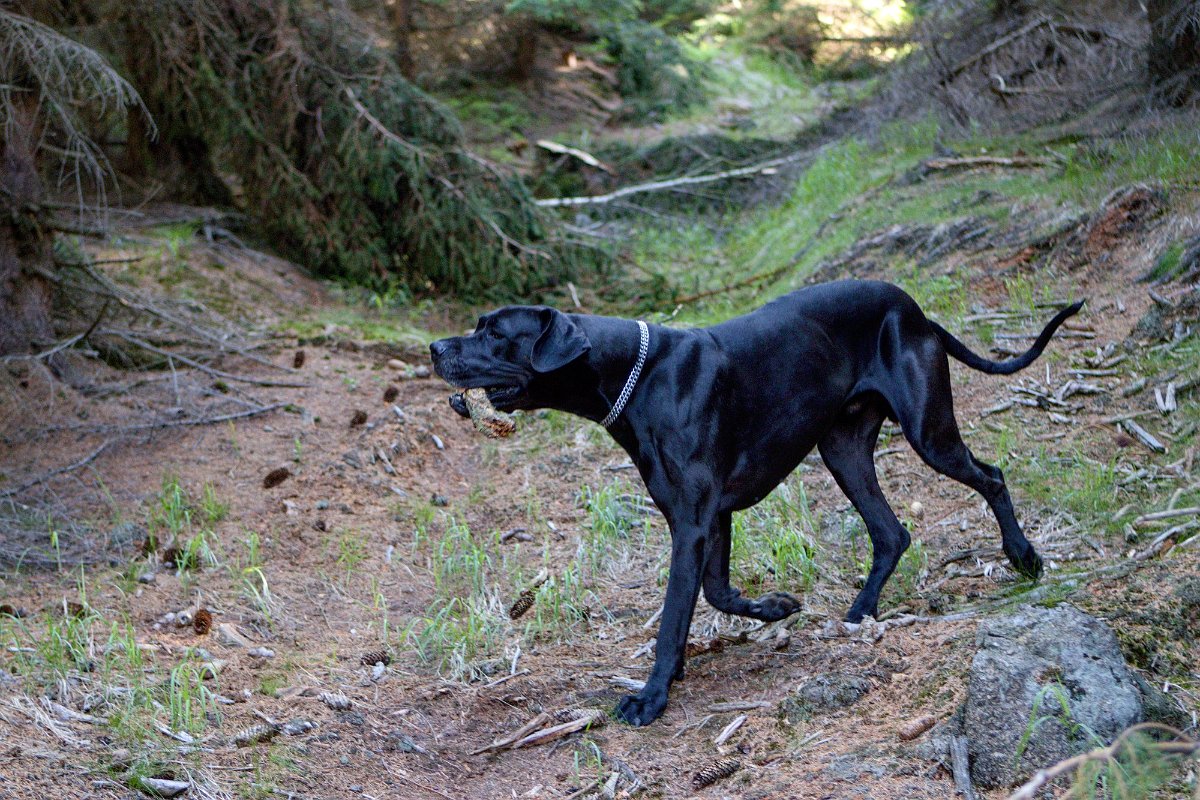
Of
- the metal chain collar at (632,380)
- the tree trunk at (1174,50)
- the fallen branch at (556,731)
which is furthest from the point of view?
the tree trunk at (1174,50)

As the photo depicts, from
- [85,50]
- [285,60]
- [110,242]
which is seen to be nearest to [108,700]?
[85,50]

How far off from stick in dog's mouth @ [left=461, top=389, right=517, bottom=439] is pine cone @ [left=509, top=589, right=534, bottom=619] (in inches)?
42.3

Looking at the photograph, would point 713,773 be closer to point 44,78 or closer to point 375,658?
point 375,658

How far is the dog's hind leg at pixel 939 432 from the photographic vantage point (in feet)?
16.7

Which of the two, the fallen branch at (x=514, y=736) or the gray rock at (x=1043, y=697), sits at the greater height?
the gray rock at (x=1043, y=697)

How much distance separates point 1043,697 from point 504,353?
246 centimetres

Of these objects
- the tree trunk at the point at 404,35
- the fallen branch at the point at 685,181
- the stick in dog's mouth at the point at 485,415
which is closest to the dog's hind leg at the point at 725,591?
A: the stick in dog's mouth at the point at 485,415

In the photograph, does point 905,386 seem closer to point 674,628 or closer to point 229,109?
point 674,628

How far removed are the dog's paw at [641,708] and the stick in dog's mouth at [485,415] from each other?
132cm

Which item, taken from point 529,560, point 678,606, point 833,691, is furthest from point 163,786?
point 529,560

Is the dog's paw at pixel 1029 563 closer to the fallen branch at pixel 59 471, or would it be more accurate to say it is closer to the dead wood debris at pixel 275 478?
the dead wood debris at pixel 275 478

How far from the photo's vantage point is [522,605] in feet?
19.0

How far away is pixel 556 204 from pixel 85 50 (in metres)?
6.69

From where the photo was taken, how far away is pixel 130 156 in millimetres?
11461
